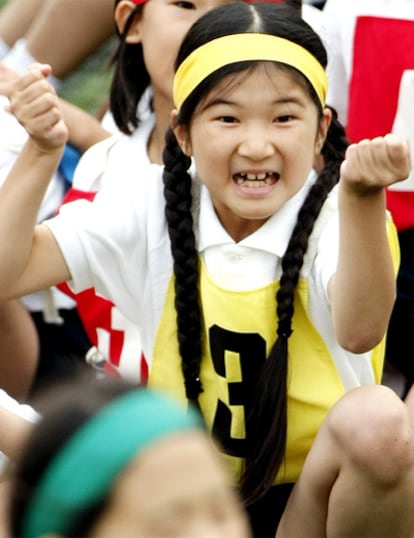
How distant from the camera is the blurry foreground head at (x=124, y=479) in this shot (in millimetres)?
1085

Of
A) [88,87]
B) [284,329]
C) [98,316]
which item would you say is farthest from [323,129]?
[88,87]

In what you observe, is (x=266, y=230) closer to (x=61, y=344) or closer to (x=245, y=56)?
(x=245, y=56)

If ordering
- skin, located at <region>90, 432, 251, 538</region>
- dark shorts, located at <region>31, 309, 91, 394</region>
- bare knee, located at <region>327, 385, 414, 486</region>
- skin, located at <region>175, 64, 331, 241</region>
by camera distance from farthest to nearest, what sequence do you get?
dark shorts, located at <region>31, 309, 91, 394</region>, skin, located at <region>175, 64, 331, 241</region>, bare knee, located at <region>327, 385, 414, 486</region>, skin, located at <region>90, 432, 251, 538</region>

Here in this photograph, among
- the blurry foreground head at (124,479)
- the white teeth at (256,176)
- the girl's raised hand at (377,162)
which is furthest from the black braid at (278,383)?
the blurry foreground head at (124,479)

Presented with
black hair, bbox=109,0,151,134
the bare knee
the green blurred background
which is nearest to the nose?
the bare knee

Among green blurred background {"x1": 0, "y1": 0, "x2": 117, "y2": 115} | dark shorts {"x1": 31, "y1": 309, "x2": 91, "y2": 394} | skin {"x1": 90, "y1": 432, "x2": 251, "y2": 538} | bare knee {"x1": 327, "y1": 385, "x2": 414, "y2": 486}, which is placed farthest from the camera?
green blurred background {"x1": 0, "y1": 0, "x2": 117, "y2": 115}

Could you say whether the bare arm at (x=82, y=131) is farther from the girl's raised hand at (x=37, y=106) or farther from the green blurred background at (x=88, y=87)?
the green blurred background at (x=88, y=87)

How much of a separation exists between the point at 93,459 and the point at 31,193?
1.05m

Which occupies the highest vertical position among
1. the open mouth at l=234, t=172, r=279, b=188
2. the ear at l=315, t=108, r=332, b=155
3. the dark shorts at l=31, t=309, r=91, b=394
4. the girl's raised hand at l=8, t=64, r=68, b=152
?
the girl's raised hand at l=8, t=64, r=68, b=152

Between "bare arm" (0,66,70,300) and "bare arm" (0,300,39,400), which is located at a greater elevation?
Answer: "bare arm" (0,66,70,300)

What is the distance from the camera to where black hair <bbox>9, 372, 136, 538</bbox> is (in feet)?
3.59

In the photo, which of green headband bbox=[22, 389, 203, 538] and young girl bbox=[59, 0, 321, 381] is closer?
green headband bbox=[22, 389, 203, 538]

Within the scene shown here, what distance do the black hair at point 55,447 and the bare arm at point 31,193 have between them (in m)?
0.91

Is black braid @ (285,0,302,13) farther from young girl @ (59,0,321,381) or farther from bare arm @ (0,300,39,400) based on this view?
bare arm @ (0,300,39,400)
